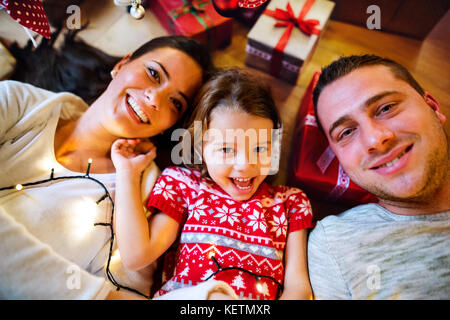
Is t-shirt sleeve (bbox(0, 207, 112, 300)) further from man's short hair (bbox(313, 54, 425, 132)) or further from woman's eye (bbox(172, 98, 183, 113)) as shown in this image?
man's short hair (bbox(313, 54, 425, 132))

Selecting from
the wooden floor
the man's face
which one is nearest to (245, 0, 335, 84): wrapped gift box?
the wooden floor

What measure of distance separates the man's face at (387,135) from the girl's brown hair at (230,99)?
242 millimetres

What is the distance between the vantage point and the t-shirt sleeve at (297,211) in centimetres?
94

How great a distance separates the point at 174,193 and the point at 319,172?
0.57 m

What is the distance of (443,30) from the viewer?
1.14 meters

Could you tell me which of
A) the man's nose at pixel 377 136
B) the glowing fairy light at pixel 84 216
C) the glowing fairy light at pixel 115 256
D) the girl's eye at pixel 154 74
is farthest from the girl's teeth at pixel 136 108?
the man's nose at pixel 377 136

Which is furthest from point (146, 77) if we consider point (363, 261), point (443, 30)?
point (443, 30)

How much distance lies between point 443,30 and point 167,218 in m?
1.43

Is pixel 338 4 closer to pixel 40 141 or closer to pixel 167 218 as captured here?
pixel 167 218

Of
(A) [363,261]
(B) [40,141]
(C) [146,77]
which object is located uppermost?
(C) [146,77]

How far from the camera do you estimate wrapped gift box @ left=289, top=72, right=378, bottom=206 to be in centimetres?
101

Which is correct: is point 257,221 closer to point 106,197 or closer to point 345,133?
point 345,133
